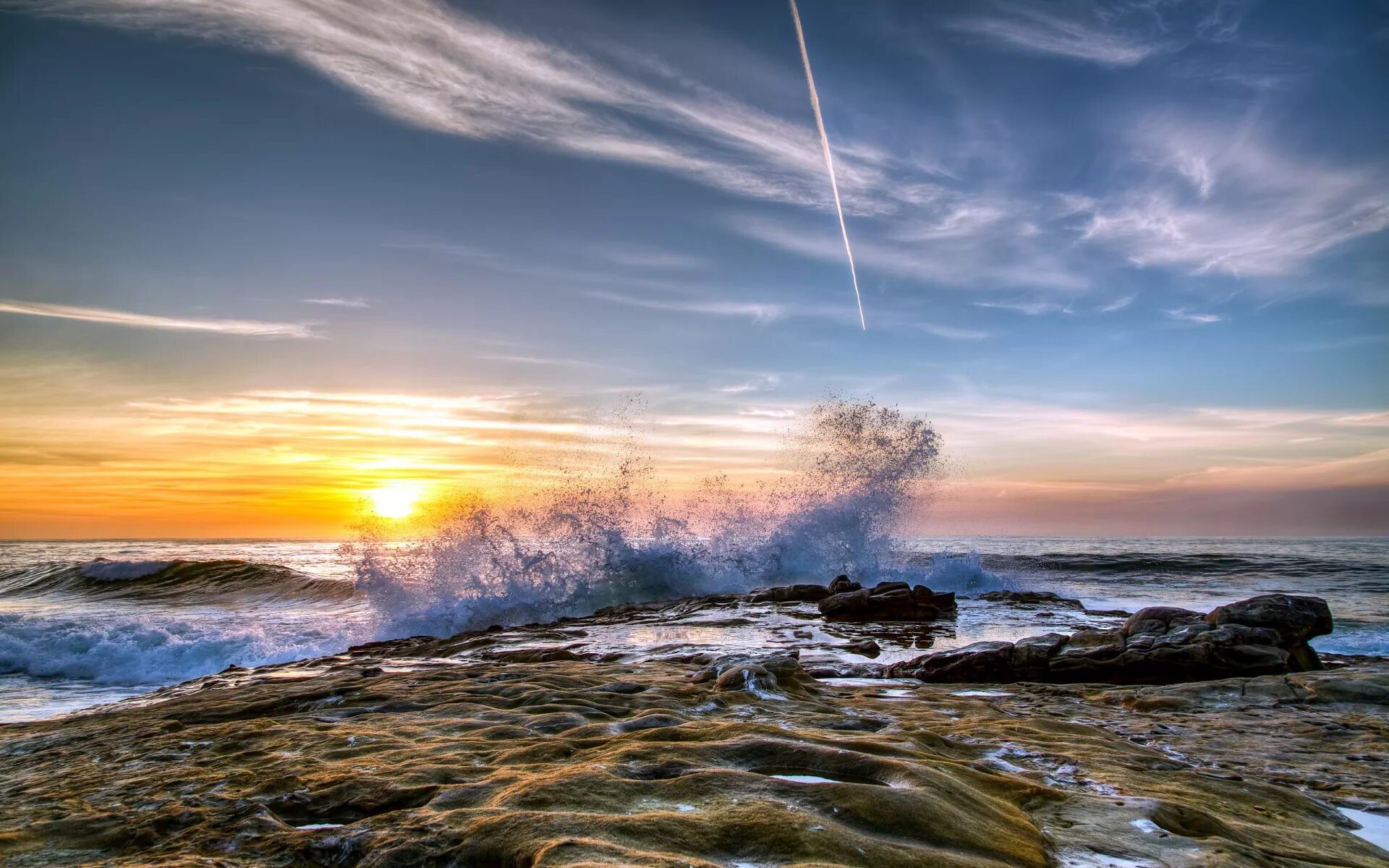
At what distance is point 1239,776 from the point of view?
4.54 metres

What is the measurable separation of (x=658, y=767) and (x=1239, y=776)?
377 centimetres

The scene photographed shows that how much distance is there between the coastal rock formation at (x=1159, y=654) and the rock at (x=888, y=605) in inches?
238

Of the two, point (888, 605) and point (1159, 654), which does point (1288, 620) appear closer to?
point (1159, 654)

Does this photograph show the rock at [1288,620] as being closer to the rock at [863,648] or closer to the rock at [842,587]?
the rock at [863,648]

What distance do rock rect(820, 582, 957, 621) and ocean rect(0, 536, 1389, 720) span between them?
0.72 m

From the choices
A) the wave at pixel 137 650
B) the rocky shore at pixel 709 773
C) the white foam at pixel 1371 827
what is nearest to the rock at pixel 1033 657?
the rocky shore at pixel 709 773

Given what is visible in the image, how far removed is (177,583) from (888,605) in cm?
2719

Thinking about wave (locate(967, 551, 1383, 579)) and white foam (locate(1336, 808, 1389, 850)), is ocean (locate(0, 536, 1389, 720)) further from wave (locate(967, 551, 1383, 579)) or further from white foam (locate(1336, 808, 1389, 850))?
white foam (locate(1336, 808, 1389, 850))

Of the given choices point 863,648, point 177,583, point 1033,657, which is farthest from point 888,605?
point 177,583

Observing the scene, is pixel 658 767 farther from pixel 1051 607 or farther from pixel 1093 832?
pixel 1051 607

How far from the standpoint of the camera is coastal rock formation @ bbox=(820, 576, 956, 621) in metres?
15.4

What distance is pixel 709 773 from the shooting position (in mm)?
3443

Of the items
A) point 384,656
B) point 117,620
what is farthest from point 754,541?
point 117,620

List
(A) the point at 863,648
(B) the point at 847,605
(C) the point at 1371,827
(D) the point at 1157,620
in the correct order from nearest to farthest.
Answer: (C) the point at 1371,827 → (D) the point at 1157,620 → (A) the point at 863,648 → (B) the point at 847,605
